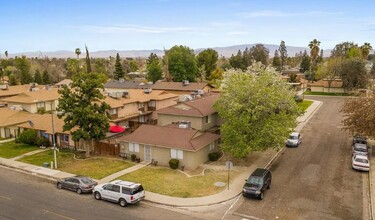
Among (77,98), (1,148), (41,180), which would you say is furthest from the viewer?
(1,148)

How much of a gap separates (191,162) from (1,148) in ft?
87.4

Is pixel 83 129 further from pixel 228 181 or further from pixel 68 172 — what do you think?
pixel 228 181

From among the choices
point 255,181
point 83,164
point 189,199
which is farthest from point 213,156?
point 83,164

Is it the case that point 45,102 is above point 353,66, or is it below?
below

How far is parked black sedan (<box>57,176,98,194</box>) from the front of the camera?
27.8 meters

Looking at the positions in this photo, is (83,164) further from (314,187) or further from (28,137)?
(314,187)

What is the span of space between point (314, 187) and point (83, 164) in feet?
78.3

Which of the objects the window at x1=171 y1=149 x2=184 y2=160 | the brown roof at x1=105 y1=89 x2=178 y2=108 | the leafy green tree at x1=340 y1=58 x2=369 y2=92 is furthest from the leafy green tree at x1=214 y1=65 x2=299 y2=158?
the leafy green tree at x1=340 y1=58 x2=369 y2=92

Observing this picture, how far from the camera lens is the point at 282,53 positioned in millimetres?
179875

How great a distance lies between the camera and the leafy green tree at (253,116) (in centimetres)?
3288

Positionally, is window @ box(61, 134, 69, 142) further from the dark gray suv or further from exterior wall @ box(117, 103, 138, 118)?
the dark gray suv

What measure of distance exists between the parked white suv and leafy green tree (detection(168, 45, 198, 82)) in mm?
71249

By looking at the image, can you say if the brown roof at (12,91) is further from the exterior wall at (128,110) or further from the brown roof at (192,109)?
the brown roof at (192,109)

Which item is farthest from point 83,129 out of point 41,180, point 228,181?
point 228,181
